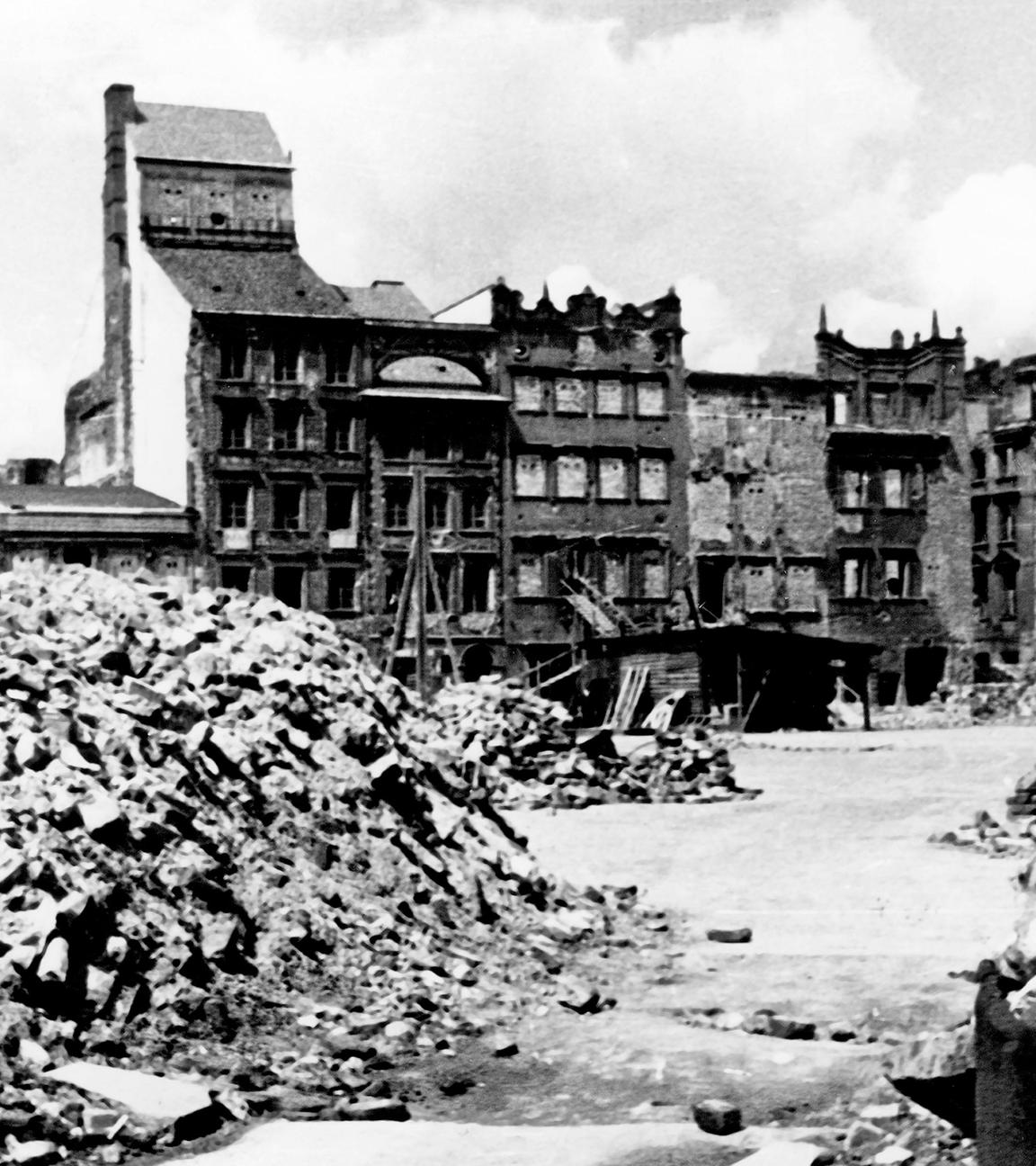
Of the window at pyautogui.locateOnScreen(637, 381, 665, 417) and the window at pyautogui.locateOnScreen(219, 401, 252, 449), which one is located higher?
the window at pyautogui.locateOnScreen(637, 381, 665, 417)

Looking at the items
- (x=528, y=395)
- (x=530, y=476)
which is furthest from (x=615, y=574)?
(x=528, y=395)

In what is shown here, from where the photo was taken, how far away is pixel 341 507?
4359cm

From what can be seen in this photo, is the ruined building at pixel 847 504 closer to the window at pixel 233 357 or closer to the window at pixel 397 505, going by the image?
the window at pixel 397 505

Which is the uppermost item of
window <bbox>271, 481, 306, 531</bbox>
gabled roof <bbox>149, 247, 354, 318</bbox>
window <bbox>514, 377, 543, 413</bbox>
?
gabled roof <bbox>149, 247, 354, 318</bbox>

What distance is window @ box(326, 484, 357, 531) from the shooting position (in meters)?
43.5

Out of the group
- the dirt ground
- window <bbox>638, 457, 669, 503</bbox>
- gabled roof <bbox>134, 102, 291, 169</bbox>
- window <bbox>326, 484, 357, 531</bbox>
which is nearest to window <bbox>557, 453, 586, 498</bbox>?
window <bbox>638, 457, 669, 503</bbox>

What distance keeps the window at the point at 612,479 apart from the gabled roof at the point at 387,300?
810 centimetres

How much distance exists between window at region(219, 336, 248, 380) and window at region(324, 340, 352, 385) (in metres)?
2.09

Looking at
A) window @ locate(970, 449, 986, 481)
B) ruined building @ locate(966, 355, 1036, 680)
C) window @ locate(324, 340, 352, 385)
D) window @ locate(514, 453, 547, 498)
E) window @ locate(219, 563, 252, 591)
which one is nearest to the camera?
window @ locate(219, 563, 252, 591)

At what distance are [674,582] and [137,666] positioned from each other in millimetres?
35802

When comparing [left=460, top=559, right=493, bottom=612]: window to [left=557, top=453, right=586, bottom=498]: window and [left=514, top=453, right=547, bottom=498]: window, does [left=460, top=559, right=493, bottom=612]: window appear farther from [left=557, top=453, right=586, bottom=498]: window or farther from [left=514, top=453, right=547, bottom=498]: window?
[left=557, top=453, right=586, bottom=498]: window

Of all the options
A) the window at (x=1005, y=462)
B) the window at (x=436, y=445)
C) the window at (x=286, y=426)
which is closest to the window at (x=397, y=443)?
the window at (x=436, y=445)

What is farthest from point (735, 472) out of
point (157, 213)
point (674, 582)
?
point (157, 213)

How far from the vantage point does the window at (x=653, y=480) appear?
46219mm
